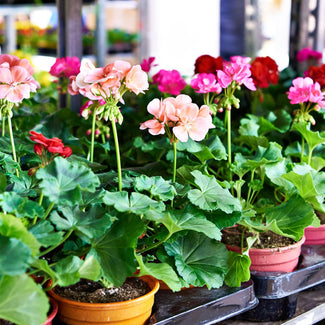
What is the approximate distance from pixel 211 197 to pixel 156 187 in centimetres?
15

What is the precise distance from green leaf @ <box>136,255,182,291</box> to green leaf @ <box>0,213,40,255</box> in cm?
27

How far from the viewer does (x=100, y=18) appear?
5.49m

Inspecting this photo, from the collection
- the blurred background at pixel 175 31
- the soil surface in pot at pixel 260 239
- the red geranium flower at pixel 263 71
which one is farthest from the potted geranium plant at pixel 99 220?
the blurred background at pixel 175 31

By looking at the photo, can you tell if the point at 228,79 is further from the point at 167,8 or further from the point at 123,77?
the point at 167,8

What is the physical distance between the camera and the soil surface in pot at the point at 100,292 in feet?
4.34

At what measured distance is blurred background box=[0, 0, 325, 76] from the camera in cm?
307

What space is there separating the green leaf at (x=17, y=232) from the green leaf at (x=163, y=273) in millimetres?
266

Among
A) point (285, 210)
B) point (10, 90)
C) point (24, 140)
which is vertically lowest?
point (285, 210)

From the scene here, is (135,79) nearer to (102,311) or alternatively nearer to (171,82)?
(102,311)

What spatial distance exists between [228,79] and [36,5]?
4.25m

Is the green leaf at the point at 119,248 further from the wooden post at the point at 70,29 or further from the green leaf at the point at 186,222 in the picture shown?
the wooden post at the point at 70,29

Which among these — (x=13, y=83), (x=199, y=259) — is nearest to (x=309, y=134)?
(x=199, y=259)

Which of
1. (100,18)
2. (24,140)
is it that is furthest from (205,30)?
(24,140)

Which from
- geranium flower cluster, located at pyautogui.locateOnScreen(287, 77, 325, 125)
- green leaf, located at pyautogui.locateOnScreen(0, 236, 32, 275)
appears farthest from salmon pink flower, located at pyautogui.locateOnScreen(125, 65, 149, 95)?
geranium flower cluster, located at pyautogui.locateOnScreen(287, 77, 325, 125)
